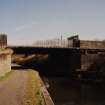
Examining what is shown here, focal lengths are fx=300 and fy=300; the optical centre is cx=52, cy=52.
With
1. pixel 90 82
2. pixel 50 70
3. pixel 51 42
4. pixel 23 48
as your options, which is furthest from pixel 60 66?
pixel 90 82

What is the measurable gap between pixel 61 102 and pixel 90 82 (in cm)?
2394

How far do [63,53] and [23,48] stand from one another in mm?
10978

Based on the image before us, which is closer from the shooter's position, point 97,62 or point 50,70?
point 97,62

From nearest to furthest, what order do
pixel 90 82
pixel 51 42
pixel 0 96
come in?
pixel 0 96
pixel 90 82
pixel 51 42

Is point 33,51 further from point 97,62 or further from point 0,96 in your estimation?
point 0,96

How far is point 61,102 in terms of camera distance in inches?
1224

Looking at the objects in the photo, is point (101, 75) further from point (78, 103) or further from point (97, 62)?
point (78, 103)

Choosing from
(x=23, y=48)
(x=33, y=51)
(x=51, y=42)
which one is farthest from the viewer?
(x=51, y=42)

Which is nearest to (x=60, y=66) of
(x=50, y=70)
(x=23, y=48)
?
(x=50, y=70)

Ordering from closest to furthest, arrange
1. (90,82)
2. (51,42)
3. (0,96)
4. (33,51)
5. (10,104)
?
(10,104)
(0,96)
(90,82)
(33,51)
(51,42)

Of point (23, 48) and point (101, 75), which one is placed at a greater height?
point (23, 48)

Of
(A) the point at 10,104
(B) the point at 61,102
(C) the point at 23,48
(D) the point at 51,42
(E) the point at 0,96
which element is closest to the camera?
(A) the point at 10,104

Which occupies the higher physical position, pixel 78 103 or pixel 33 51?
pixel 33 51

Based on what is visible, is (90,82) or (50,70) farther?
(50,70)
